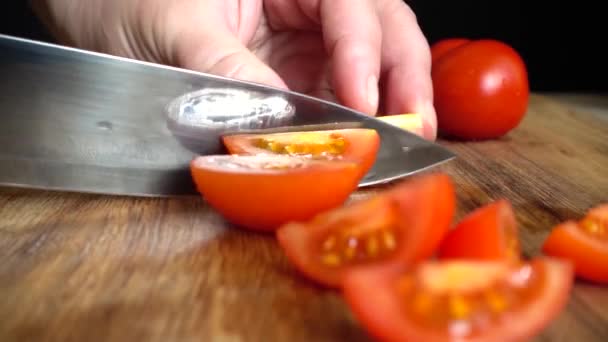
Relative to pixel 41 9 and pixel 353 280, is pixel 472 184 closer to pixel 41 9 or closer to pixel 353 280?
pixel 353 280

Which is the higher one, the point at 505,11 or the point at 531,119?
the point at 505,11

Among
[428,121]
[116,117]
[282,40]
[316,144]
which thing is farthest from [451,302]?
[282,40]

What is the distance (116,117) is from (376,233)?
0.55 metres

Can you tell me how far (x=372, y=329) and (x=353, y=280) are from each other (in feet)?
0.17

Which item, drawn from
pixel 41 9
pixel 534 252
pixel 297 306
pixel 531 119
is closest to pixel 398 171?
pixel 534 252

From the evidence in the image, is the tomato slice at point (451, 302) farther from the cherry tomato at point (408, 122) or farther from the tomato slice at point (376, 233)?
the cherry tomato at point (408, 122)

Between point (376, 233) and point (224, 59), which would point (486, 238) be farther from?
point (224, 59)

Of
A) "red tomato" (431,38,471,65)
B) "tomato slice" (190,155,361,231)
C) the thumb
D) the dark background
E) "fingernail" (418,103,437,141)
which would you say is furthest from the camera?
the dark background

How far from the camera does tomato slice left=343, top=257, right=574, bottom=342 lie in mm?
606

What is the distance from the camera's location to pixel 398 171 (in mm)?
1215

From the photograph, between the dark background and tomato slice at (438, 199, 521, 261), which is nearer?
tomato slice at (438, 199, 521, 261)

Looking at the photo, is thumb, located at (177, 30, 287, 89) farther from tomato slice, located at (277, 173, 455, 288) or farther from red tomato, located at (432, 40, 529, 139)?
red tomato, located at (432, 40, 529, 139)

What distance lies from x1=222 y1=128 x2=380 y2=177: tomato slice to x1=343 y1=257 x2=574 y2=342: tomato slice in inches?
16.8

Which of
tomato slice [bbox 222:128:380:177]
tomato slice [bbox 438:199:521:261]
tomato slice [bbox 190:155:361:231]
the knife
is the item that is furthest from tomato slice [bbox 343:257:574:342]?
the knife
